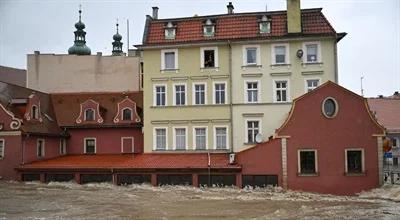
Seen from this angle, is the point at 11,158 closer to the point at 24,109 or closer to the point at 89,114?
the point at 24,109

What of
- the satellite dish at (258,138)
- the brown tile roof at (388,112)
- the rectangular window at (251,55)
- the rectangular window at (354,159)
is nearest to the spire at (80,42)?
the rectangular window at (251,55)

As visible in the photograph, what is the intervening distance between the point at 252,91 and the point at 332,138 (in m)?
7.76

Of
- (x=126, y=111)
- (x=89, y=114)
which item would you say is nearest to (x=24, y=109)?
(x=89, y=114)

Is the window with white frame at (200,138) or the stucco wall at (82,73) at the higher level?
the stucco wall at (82,73)

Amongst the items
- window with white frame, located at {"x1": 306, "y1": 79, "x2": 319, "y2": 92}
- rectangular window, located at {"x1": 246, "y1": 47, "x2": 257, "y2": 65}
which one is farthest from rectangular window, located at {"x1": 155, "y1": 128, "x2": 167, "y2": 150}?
window with white frame, located at {"x1": 306, "y1": 79, "x2": 319, "y2": 92}

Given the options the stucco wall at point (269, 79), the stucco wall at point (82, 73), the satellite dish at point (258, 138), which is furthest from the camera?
the stucco wall at point (82, 73)

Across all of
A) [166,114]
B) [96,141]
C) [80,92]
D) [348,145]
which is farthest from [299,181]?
[80,92]

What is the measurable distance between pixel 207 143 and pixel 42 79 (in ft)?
65.0

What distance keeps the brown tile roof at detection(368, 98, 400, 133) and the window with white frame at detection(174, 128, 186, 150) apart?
33.0 metres

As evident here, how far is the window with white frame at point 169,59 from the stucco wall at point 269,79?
15.7ft

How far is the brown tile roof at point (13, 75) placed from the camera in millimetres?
63050

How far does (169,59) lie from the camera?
40688 mm

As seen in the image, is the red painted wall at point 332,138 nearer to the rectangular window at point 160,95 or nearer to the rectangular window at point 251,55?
the rectangular window at point 251,55

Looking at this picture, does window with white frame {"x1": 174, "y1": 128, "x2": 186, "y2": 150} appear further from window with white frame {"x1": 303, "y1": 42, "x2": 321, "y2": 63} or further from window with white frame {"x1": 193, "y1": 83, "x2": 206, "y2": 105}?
window with white frame {"x1": 303, "y1": 42, "x2": 321, "y2": 63}
